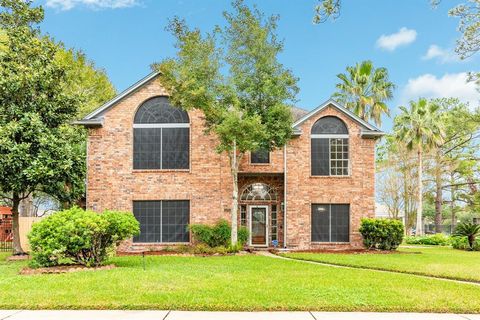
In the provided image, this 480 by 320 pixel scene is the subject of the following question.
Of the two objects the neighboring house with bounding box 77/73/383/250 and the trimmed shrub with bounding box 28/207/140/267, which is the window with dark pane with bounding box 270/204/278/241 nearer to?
the neighboring house with bounding box 77/73/383/250

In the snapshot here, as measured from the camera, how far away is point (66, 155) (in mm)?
18703

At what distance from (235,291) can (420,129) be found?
2732 cm

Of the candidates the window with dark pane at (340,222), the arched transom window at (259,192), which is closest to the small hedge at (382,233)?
the window with dark pane at (340,222)

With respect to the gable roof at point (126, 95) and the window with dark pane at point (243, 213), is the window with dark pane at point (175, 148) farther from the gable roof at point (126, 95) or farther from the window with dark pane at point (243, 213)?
the window with dark pane at point (243, 213)

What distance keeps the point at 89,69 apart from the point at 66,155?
1645 cm

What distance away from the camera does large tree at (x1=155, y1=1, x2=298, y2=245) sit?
1781 cm

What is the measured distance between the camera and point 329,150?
2142 cm

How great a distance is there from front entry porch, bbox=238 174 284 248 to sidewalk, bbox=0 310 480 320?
14059 millimetres

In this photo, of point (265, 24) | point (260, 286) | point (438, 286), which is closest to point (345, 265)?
point (438, 286)

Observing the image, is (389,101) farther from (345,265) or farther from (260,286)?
(260,286)

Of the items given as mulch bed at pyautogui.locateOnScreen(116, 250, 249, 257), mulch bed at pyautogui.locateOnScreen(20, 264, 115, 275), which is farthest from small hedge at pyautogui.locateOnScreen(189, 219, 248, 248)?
mulch bed at pyautogui.locateOnScreen(20, 264, 115, 275)

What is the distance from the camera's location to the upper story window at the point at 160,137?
20.5 meters

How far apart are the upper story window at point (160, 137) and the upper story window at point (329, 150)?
236 inches

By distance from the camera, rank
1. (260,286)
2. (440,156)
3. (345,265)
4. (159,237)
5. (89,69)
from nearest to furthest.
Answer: (260,286) < (345,265) < (159,237) < (89,69) < (440,156)
